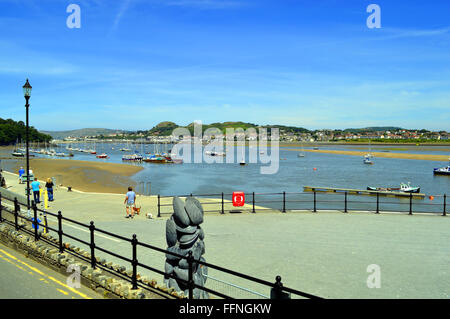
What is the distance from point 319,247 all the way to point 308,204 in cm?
2432

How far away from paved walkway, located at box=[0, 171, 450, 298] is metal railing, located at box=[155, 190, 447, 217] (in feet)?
3.98

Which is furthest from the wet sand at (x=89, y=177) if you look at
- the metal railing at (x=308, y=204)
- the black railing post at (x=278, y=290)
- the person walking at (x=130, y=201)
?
the black railing post at (x=278, y=290)

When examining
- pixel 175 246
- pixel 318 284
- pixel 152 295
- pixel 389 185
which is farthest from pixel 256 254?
pixel 389 185

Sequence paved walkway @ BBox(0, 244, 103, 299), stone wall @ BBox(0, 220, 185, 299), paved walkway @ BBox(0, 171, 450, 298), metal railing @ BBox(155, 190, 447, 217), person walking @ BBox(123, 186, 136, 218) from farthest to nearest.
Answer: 1. metal railing @ BBox(155, 190, 447, 217)
2. person walking @ BBox(123, 186, 136, 218)
3. paved walkway @ BBox(0, 171, 450, 298)
4. paved walkway @ BBox(0, 244, 103, 299)
5. stone wall @ BBox(0, 220, 185, 299)

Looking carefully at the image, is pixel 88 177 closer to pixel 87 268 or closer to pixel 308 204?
pixel 308 204

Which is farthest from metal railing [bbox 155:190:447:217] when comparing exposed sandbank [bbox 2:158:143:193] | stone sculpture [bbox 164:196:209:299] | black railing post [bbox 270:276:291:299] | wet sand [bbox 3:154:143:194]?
exposed sandbank [bbox 2:158:143:193]

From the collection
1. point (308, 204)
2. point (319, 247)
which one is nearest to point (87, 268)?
point (319, 247)

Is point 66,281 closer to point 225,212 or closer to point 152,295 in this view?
point 152,295

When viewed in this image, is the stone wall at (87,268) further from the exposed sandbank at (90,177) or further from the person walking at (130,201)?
the exposed sandbank at (90,177)

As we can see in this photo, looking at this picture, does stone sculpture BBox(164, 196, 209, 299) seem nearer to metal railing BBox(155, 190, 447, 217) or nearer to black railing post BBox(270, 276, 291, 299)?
black railing post BBox(270, 276, 291, 299)

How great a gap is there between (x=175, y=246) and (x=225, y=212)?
12.6 m

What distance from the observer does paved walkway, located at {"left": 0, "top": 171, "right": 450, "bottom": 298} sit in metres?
9.12

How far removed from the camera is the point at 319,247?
12.7 meters
